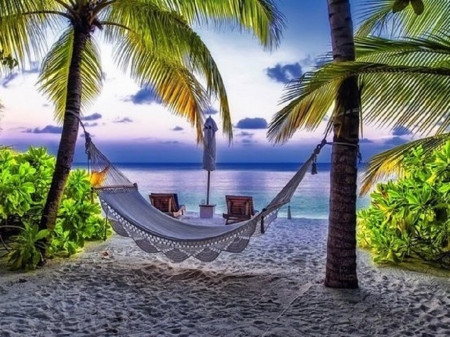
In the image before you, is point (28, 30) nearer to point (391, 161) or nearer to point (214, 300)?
point (214, 300)

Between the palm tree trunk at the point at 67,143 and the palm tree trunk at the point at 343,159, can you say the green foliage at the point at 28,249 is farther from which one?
the palm tree trunk at the point at 343,159

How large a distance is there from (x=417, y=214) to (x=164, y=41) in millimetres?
2197

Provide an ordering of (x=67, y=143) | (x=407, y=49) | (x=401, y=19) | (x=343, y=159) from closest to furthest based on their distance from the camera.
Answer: (x=407, y=49) → (x=343, y=159) → (x=67, y=143) → (x=401, y=19)

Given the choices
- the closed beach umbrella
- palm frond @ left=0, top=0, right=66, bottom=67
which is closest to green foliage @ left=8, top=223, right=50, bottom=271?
palm frond @ left=0, top=0, right=66, bottom=67

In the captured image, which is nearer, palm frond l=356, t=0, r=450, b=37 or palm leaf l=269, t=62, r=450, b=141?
palm leaf l=269, t=62, r=450, b=141

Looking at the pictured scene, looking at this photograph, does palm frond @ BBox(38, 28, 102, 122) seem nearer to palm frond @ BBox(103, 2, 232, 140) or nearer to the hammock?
palm frond @ BBox(103, 2, 232, 140)

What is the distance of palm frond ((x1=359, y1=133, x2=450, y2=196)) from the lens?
3.67 meters

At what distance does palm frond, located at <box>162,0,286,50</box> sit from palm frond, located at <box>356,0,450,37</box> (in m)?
0.68

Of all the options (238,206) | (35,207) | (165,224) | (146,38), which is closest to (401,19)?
(146,38)

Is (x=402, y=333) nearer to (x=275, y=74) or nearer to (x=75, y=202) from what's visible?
(x=75, y=202)

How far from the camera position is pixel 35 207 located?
3.52 m

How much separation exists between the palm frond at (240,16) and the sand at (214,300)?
1.93m

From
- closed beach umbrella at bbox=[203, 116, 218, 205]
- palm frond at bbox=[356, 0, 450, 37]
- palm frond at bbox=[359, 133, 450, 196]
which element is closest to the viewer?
palm frond at bbox=[356, 0, 450, 37]

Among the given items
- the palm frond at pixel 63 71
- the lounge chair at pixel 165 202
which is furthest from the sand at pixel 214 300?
the lounge chair at pixel 165 202
